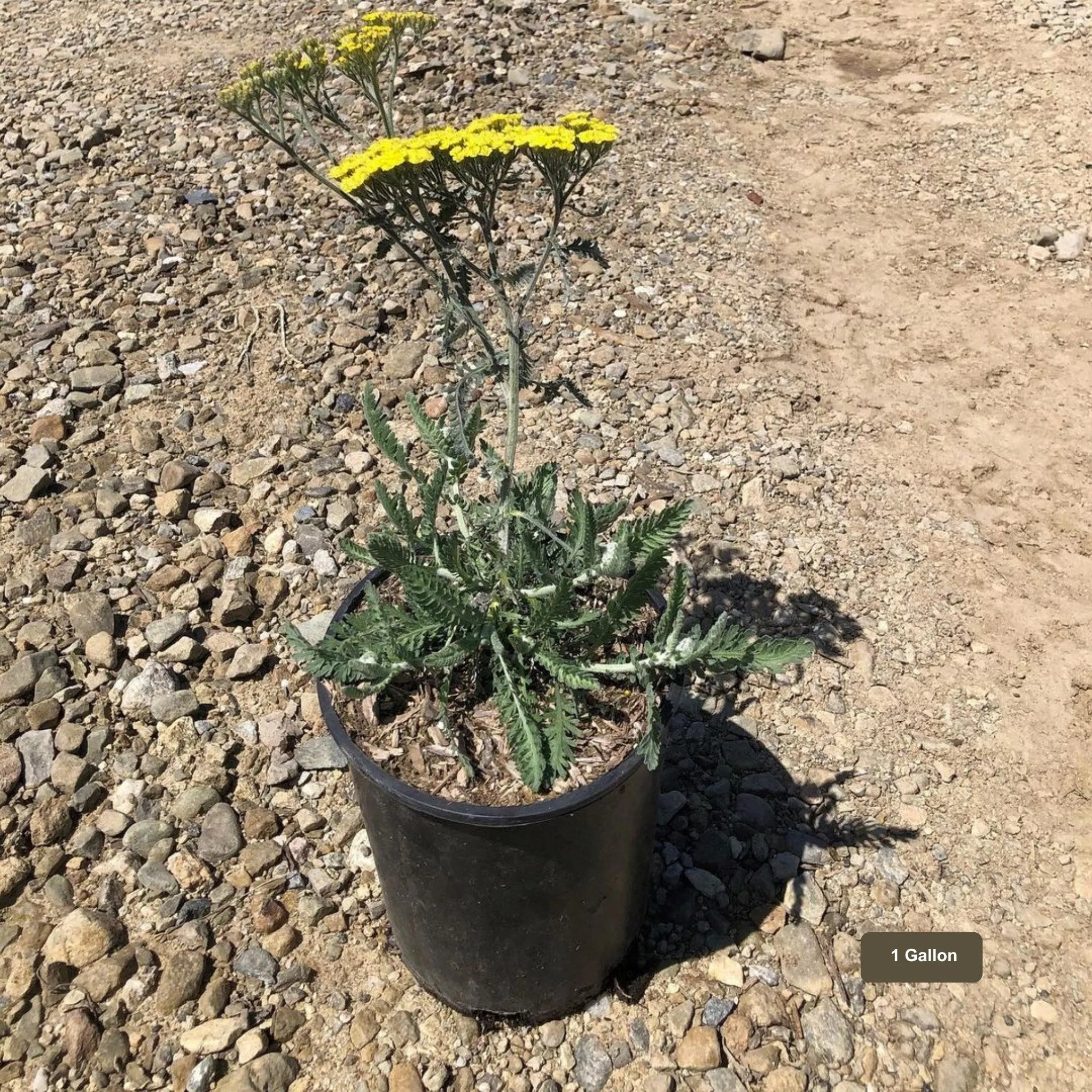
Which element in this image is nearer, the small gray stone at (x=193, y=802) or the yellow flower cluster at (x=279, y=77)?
the yellow flower cluster at (x=279, y=77)

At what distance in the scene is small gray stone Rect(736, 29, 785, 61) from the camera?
5.96 meters

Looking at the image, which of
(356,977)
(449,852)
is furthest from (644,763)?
(356,977)

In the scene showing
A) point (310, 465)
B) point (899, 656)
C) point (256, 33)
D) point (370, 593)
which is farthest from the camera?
point (256, 33)

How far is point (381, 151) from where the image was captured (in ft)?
5.59

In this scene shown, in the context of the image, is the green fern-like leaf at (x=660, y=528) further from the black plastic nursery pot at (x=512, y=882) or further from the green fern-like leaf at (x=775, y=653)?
the black plastic nursery pot at (x=512, y=882)

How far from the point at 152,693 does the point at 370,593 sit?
116cm

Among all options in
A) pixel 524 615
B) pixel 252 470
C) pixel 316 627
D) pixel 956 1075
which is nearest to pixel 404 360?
pixel 252 470

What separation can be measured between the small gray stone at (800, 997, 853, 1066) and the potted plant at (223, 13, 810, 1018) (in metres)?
0.44

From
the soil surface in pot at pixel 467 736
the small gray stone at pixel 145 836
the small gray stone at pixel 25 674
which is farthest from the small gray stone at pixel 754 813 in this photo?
the small gray stone at pixel 25 674

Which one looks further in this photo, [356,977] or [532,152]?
[356,977]

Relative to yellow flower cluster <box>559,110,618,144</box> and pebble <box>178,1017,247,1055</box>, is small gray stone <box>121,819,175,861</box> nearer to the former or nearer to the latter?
pebble <box>178,1017,247,1055</box>

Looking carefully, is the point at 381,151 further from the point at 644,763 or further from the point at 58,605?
the point at 58,605

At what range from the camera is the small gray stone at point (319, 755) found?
105 inches

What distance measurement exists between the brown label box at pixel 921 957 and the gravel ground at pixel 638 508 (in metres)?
0.03
